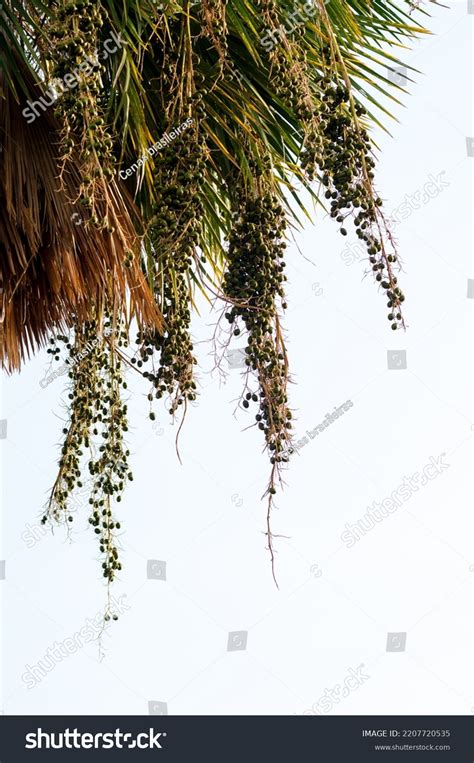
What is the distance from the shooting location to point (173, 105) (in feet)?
4.54

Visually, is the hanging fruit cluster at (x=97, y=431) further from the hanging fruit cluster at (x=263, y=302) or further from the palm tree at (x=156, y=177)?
the hanging fruit cluster at (x=263, y=302)

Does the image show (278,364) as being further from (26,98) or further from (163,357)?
(26,98)

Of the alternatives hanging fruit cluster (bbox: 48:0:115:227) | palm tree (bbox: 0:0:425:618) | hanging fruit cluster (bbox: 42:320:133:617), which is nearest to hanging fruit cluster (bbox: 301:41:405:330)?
palm tree (bbox: 0:0:425:618)

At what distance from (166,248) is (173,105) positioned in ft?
0.93

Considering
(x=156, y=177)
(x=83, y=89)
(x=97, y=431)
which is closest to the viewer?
(x=83, y=89)

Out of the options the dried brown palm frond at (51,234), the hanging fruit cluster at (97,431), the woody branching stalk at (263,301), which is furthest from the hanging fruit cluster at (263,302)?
the hanging fruit cluster at (97,431)

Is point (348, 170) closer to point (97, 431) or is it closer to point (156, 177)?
point (156, 177)

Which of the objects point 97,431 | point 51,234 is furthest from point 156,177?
point 97,431

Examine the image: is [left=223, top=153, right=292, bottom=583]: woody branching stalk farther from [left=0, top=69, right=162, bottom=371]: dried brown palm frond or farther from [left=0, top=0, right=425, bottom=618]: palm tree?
[left=0, top=69, right=162, bottom=371]: dried brown palm frond

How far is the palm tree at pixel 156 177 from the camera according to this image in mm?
1197

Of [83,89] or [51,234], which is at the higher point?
[51,234]

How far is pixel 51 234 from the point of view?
159 centimetres

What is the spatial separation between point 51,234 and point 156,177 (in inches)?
15.0

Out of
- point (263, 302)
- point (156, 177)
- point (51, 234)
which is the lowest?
point (263, 302)
